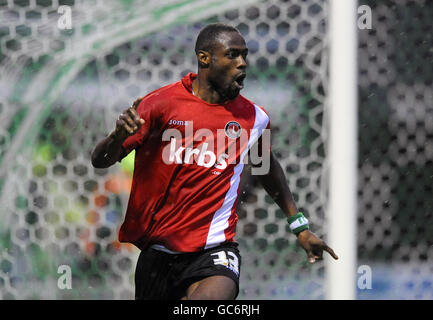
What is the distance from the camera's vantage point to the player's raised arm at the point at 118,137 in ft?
10.5

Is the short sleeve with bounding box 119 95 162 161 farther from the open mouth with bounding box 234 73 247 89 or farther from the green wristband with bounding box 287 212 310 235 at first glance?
the green wristband with bounding box 287 212 310 235

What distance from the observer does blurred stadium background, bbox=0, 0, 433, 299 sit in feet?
16.5

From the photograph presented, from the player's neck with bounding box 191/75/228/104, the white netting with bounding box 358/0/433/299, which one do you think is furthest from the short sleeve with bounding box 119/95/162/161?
the white netting with bounding box 358/0/433/299

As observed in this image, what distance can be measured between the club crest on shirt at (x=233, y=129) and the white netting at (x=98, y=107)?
58.3 inches

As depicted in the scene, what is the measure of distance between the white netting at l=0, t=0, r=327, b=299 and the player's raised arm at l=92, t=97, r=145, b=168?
1.69 m

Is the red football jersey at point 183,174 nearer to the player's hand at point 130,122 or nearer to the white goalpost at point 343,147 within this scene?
the player's hand at point 130,122

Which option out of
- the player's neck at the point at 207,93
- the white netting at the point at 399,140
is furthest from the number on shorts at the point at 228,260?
the white netting at the point at 399,140

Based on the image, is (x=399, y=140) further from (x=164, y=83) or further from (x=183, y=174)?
(x=183, y=174)

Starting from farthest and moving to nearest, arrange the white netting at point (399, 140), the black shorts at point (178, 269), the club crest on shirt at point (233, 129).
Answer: the white netting at point (399, 140) < the club crest on shirt at point (233, 129) < the black shorts at point (178, 269)

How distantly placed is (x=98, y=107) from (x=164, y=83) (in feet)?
1.58

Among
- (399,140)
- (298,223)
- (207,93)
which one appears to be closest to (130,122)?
(207,93)
